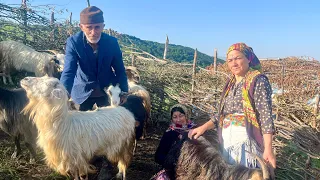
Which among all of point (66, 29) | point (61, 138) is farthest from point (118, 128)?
point (66, 29)

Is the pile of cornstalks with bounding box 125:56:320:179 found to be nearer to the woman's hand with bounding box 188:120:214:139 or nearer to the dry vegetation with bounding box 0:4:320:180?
the dry vegetation with bounding box 0:4:320:180

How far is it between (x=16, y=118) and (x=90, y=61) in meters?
1.65

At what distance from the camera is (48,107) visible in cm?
275

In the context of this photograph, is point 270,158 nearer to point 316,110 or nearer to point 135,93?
point 316,110

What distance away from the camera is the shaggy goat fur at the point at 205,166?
7.25ft

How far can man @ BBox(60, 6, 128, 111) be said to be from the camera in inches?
121

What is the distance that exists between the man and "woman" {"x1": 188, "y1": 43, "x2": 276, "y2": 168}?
1571 millimetres

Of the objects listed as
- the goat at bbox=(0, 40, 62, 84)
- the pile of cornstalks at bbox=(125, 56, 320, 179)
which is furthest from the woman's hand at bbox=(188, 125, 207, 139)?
the goat at bbox=(0, 40, 62, 84)

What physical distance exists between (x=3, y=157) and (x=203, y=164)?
326 centimetres

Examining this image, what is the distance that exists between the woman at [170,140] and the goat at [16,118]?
1.99 meters

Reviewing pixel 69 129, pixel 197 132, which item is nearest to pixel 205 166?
pixel 197 132

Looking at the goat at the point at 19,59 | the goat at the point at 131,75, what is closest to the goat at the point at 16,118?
the goat at the point at 131,75

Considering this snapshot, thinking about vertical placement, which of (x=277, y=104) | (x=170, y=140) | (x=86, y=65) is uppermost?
(x=86, y=65)

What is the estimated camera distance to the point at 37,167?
158 inches
